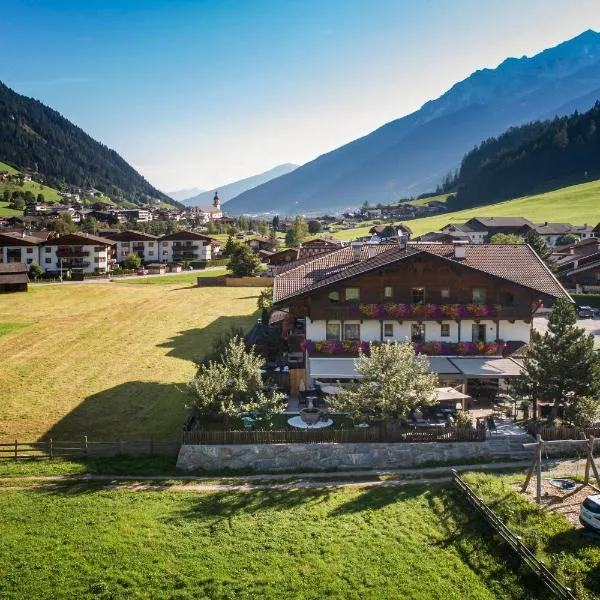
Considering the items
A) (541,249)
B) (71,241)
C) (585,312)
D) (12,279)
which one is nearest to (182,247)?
(71,241)

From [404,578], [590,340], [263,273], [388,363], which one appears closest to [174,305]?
[263,273]

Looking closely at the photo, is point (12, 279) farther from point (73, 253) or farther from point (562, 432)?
point (562, 432)

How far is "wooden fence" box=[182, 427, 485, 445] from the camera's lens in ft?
92.2

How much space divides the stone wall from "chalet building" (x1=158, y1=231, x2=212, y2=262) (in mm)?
99306

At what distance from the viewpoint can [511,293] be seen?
3722 centimetres

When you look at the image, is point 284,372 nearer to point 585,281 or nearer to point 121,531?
point 121,531

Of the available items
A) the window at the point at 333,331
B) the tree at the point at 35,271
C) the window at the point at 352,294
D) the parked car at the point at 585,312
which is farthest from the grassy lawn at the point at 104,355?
the parked car at the point at 585,312

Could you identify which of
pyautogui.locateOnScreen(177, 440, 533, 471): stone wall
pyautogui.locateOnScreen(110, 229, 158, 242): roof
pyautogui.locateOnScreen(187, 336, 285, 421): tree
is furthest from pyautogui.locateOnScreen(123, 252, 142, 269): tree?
pyautogui.locateOnScreen(177, 440, 533, 471): stone wall

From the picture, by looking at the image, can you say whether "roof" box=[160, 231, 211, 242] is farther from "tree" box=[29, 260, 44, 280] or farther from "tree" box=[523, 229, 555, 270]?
"tree" box=[523, 229, 555, 270]

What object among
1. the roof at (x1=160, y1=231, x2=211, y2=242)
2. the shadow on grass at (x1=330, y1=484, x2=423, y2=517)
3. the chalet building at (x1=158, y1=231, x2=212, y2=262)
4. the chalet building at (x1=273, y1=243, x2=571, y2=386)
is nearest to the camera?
the shadow on grass at (x1=330, y1=484, x2=423, y2=517)

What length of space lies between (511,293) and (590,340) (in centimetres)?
882

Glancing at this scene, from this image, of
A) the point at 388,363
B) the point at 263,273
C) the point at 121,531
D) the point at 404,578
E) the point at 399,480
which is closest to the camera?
the point at 404,578

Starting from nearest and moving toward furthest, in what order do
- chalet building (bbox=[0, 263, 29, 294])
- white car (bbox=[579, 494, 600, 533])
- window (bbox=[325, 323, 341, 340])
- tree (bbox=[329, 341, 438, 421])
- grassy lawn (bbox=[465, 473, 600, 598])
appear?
grassy lawn (bbox=[465, 473, 600, 598])
white car (bbox=[579, 494, 600, 533])
tree (bbox=[329, 341, 438, 421])
window (bbox=[325, 323, 341, 340])
chalet building (bbox=[0, 263, 29, 294])

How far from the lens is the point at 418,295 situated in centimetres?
3738
